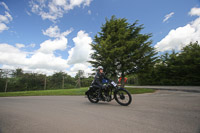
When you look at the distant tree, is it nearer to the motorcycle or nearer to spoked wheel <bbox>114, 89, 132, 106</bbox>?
the motorcycle

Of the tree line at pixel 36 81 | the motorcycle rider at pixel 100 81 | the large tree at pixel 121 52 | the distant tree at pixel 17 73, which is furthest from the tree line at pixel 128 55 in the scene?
the distant tree at pixel 17 73

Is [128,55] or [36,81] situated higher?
[128,55]

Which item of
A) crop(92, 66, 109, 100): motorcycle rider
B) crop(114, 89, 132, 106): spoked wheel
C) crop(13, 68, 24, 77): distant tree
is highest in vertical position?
crop(13, 68, 24, 77): distant tree

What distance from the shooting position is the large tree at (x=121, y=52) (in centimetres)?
1052

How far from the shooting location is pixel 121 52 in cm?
1031

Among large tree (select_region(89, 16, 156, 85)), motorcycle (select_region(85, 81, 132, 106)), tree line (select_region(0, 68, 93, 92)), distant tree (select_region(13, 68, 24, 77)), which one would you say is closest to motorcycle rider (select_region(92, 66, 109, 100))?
motorcycle (select_region(85, 81, 132, 106))

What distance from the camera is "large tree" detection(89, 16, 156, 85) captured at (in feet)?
34.5

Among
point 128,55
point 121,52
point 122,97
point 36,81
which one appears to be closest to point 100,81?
point 122,97

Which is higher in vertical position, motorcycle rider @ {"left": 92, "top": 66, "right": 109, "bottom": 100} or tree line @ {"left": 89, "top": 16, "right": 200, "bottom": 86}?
tree line @ {"left": 89, "top": 16, "right": 200, "bottom": 86}

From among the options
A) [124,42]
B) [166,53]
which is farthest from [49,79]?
[166,53]

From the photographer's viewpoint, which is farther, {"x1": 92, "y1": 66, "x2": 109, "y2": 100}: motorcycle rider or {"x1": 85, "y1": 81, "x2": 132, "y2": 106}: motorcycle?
{"x1": 92, "y1": 66, "x2": 109, "y2": 100}: motorcycle rider

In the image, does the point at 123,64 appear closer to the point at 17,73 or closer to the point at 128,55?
the point at 128,55

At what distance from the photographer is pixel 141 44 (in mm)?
11633

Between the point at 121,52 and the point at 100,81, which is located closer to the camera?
the point at 100,81
